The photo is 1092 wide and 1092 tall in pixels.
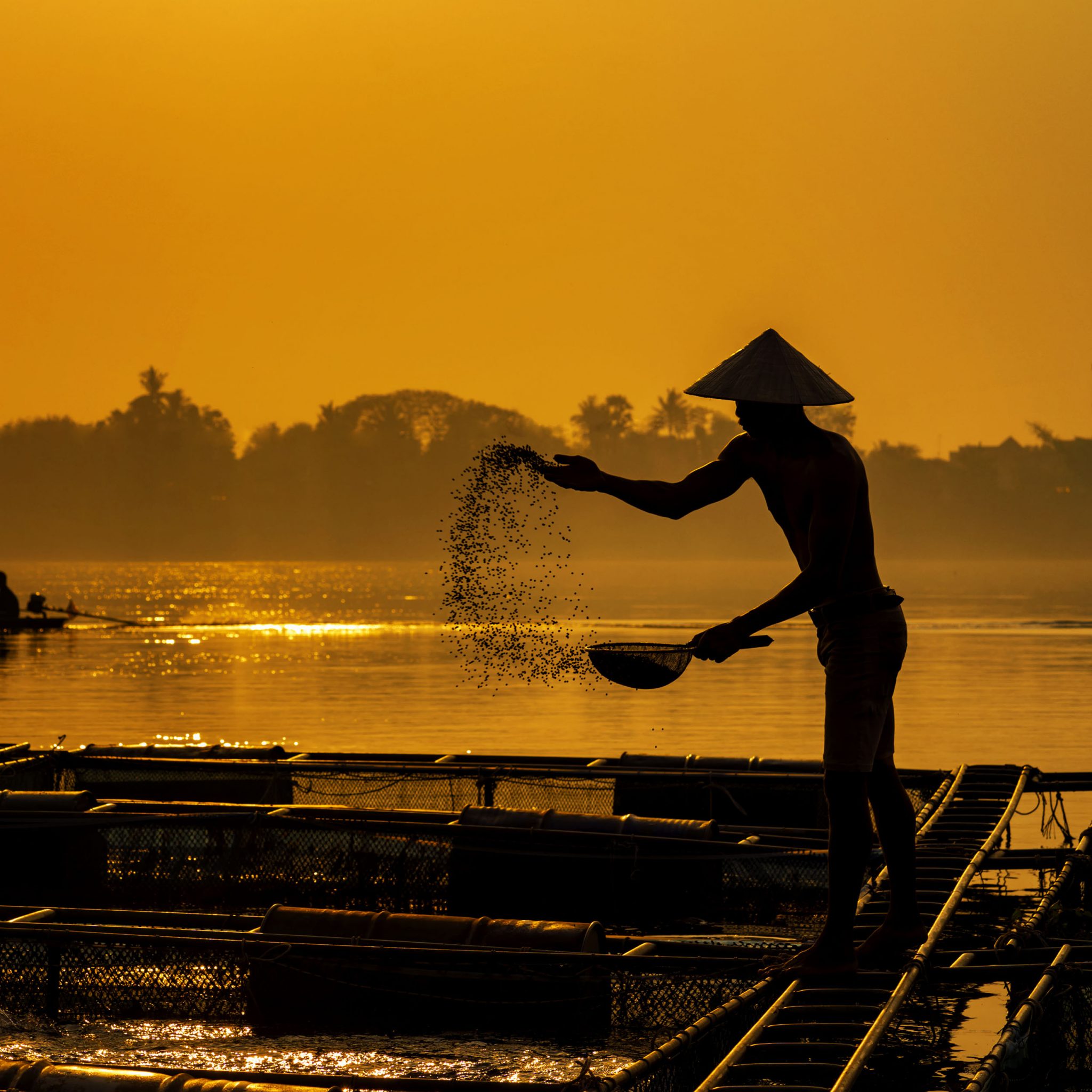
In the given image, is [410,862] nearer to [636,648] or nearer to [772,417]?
[636,648]

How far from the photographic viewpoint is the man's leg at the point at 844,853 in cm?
616

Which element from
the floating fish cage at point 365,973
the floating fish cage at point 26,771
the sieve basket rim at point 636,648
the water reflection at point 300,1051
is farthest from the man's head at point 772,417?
the floating fish cage at point 26,771

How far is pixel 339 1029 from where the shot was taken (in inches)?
317

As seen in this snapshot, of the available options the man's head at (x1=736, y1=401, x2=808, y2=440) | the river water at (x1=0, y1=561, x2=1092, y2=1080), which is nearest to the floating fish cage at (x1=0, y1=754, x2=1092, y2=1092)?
the river water at (x1=0, y1=561, x2=1092, y2=1080)

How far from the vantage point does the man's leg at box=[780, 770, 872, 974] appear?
20.2 feet

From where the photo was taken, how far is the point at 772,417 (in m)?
6.30

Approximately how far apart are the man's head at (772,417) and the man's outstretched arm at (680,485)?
0.29ft

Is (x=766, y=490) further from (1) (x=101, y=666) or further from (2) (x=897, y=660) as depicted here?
(1) (x=101, y=666)

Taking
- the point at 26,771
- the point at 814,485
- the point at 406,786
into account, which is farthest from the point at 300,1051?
the point at 26,771

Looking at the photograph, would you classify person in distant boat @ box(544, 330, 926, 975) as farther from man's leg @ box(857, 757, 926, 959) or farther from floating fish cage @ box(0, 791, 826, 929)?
floating fish cage @ box(0, 791, 826, 929)

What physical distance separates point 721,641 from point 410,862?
6.29 meters

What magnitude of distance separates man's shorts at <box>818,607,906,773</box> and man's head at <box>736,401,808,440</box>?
2.38 feet

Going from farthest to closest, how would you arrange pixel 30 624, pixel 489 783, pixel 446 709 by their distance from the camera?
pixel 30 624
pixel 446 709
pixel 489 783

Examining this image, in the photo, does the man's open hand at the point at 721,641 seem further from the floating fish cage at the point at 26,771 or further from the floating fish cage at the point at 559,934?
the floating fish cage at the point at 26,771
